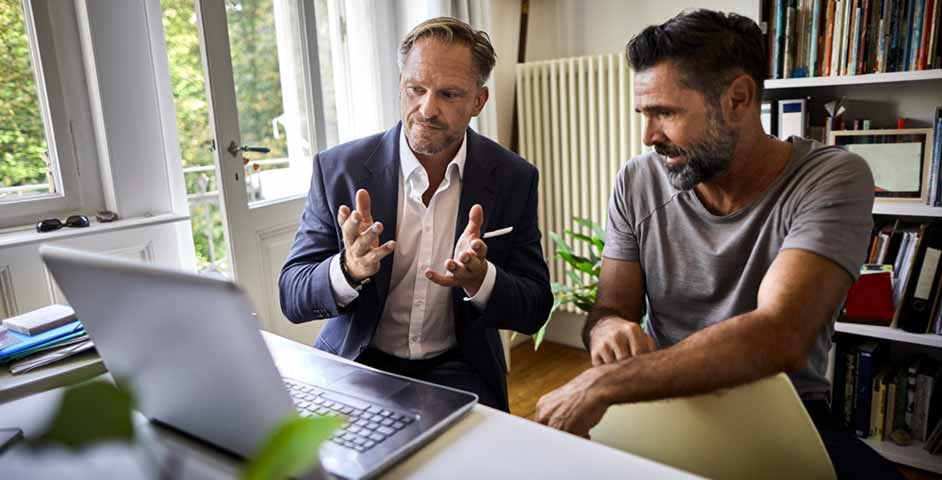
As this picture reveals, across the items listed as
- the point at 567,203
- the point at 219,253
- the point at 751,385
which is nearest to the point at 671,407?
the point at 751,385

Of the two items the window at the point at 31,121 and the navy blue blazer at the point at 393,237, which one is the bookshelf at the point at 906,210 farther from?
the window at the point at 31,121

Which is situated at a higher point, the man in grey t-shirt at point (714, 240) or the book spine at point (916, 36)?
the book spine at point (916, 36)

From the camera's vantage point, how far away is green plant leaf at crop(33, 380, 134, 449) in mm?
275

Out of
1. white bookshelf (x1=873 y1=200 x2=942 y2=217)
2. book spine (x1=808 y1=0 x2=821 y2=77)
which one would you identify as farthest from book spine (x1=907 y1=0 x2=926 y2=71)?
white bookshelf (x1=873 y1=200 x2=942 y2=217)

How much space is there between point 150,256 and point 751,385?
1818 millimetres

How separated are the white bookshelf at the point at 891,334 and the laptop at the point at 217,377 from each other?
162 centimetres

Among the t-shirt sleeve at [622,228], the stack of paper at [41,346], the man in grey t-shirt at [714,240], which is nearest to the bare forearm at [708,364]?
the man in grey t-shirt at [714,240]

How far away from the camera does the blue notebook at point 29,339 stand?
3.66 ft

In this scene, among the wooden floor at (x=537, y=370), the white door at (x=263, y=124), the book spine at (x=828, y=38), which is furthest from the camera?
the wooden floor at (x=537, y=370)

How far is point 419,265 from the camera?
142 centimetres

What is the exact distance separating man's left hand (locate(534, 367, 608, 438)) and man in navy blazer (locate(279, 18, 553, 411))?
0.42m

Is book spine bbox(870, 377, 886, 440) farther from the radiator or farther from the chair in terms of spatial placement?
the chair

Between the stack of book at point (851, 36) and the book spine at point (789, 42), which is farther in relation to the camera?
the book spine at point (789, 42)

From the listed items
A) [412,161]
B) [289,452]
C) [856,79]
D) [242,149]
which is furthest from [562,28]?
[289,452]
